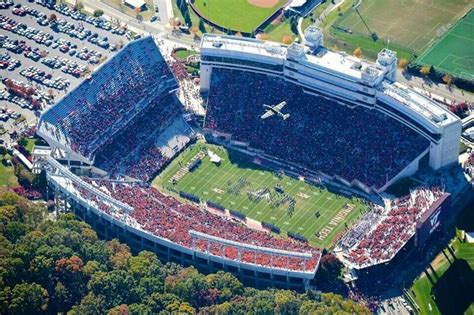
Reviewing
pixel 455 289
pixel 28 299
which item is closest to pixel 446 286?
pixel 455 289

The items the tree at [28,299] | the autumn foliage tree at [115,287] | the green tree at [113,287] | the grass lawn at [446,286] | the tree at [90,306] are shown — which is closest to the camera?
the autumn foliage tree at [115,287]

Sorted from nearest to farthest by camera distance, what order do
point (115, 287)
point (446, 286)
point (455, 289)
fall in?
1. point (115, 287)
2. point (455, 289)
3. point (446, 286)

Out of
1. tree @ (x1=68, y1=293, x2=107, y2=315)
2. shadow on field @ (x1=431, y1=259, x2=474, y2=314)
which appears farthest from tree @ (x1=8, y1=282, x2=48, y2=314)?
shadow on field @ (x1=431, y1=259, x2=474, y2=314)

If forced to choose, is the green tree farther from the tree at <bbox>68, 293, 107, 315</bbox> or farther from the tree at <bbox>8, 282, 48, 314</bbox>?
the tree at <bbox>8, 282, 48, 314</bbox>

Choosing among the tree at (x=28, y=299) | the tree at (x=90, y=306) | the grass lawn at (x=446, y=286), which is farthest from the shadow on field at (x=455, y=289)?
the tree at (x=28, y=299)

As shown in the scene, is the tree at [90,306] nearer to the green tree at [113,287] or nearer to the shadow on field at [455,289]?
Result: the green tree at [113,287]

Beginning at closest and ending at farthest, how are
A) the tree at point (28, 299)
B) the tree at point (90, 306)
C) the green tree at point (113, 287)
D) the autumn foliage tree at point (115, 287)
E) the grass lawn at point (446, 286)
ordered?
the autumn foliage tree at point (115, 287) → the tree at point (28, 299) → the tree at point (90, 306) → the green tree at point (113, 287) → the grass lawn at point (446, 286)

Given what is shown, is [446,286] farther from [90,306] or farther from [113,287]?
[90,306]

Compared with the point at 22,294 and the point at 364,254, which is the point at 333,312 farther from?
the point at 22,294
